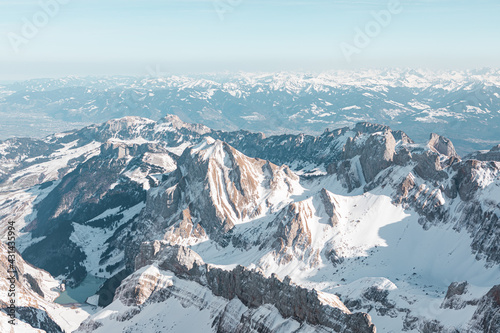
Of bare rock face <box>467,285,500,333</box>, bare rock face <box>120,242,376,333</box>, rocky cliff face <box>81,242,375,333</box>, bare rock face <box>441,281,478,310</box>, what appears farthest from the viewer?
bare rock face <box>441,281,478,310</box>

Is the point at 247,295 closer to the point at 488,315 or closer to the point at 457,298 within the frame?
the point at 457,298

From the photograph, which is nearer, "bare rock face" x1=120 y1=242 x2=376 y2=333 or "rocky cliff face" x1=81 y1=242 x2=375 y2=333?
"bare rock face" x1=120 y1=242 x2=376 y2=333

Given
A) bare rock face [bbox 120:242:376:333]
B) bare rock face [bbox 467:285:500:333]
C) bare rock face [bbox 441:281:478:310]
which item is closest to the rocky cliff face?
bare rock face [bbox 120:242:376:333]

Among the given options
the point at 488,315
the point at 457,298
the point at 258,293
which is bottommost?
the point at 457,298

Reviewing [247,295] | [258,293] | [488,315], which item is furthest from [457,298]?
[247,295]

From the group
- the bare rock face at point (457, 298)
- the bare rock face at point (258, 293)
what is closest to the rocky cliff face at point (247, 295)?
the bare rock face at point (258, 293)

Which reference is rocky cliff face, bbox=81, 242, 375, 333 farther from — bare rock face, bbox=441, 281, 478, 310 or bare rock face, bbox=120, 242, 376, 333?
bare rock face, bbox=441, 281, 478, 310

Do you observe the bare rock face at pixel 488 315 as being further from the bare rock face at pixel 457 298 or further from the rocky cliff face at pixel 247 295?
the rocky cliff face at pixel 247 295

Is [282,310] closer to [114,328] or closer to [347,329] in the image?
[347,329]

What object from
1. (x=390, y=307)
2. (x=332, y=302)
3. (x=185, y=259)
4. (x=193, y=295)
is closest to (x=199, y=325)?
(x=193, y=295)
